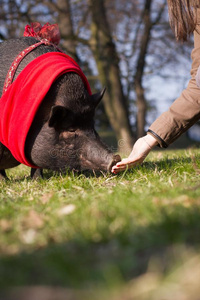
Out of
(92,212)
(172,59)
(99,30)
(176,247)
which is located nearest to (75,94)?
(92,212)

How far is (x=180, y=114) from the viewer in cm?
286

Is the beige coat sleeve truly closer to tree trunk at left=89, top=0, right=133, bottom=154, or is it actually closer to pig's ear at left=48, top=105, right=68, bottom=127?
pig's ear at left=48, top=105, right=68, bottom=127

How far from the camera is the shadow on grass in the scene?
3.57 feet

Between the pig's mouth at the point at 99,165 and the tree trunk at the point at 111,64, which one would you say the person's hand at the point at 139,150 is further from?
the tree trunk at the point at 111,64

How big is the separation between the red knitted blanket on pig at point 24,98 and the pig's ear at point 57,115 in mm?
149

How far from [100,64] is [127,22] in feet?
15.1

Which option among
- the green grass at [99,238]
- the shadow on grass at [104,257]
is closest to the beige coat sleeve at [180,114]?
the green grass at [99,238]

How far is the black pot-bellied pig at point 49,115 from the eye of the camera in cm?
303

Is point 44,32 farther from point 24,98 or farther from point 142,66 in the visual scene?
point 142,66

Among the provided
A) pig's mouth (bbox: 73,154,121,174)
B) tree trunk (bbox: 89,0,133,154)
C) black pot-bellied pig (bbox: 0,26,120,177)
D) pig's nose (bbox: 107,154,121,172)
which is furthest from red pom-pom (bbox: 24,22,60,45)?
tree trunk (bbox: 89,0,133,154)

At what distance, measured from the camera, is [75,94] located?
3148 millimetres

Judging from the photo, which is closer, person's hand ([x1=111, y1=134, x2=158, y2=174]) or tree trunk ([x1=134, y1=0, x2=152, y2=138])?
person's hand ([x1=111, y1=134, x2=158, y2=174])

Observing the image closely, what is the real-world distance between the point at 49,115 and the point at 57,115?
143 millimetres

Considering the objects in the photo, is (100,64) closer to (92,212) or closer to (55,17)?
(55,17)
